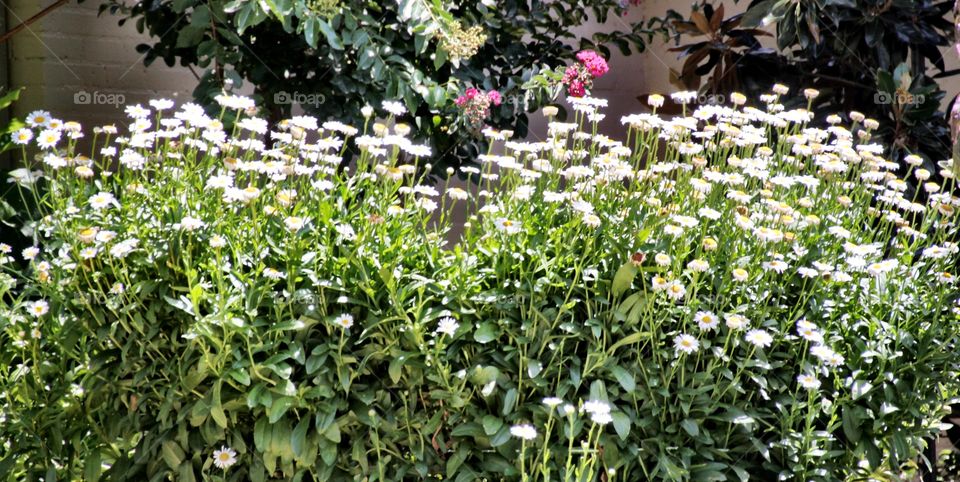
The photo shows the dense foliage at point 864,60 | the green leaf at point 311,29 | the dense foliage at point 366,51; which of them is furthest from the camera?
A: the dense foliage at point 864,60

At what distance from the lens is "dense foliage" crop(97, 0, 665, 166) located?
2707mm

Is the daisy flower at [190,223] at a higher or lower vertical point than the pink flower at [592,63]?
lower

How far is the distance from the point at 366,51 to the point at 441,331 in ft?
4.26

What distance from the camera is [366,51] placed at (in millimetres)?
2850

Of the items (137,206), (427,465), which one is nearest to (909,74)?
(427,465)

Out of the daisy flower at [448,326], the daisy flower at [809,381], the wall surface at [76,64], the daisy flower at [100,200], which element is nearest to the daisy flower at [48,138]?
the daisy flower at [100,200]

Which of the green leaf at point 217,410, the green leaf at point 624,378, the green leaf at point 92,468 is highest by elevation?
the green leaf at point 624,378

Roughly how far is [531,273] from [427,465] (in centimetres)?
43

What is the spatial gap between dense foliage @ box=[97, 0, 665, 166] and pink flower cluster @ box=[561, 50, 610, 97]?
0.18 m

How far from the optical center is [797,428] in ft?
6.55

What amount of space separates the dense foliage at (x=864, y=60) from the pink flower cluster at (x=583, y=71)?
51cm

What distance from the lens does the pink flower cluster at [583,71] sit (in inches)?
122

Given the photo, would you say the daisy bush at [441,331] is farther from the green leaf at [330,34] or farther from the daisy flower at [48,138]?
the green leaf at [330,34]

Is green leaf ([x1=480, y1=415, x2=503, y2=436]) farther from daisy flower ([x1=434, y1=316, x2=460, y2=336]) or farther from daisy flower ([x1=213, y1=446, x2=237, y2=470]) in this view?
daisy flower ([x1=213, y1=446, x2=237, y2=470])
